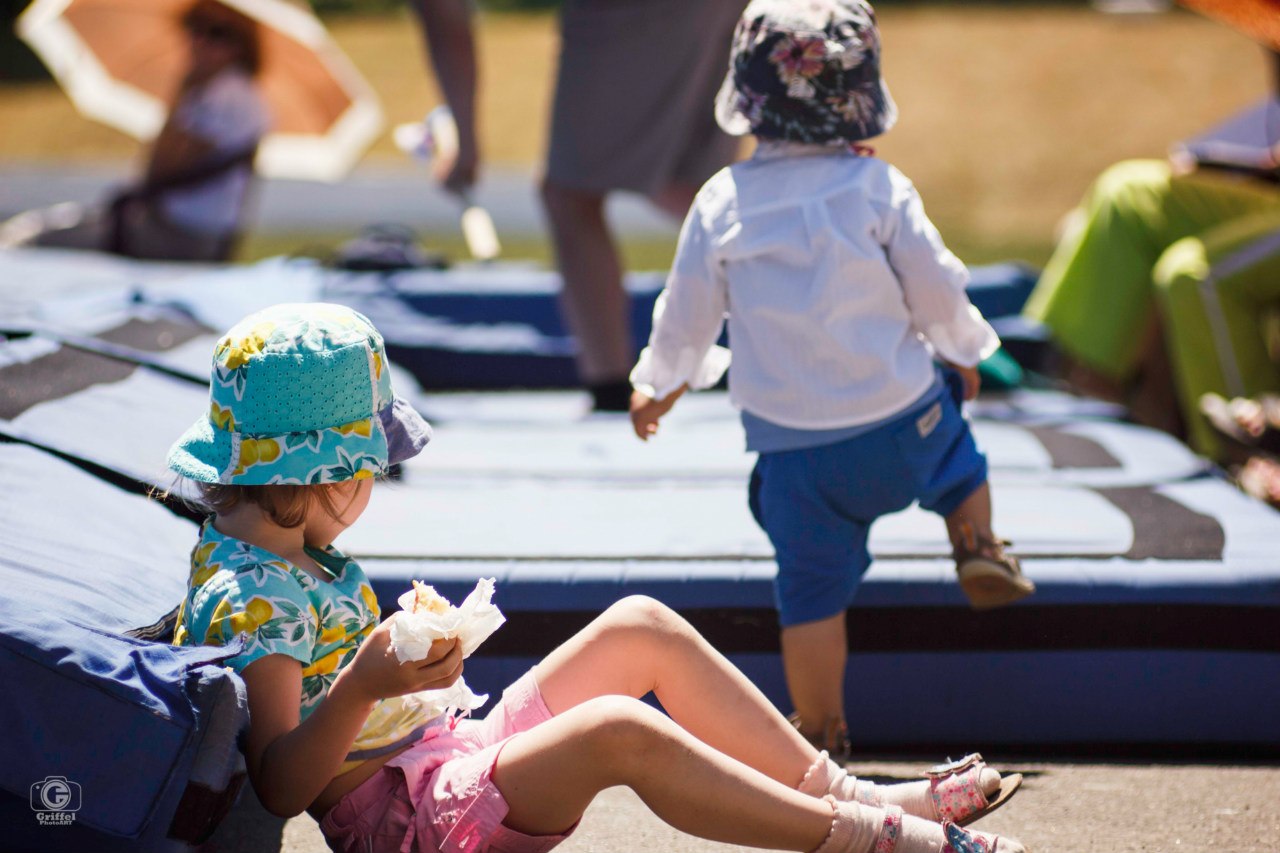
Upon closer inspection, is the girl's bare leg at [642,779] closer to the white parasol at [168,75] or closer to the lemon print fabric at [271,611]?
the lemon print fabric at [271,611]

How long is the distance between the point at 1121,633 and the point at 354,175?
32.4 feet

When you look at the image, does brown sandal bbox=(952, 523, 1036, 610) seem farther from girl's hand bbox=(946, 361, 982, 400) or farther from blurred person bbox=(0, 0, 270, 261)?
blurred person bbox=(0, 0, 270, 261)

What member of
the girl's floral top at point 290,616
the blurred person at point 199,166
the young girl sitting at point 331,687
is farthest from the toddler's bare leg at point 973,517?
the blurred person at point 199,166

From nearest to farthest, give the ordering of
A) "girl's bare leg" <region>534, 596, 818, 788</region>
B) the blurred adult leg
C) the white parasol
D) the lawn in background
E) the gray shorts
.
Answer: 1. "girl's bare leg" <region>534, 596, 818, 788</region>
2. the gray shorts
3. the blurred adult leg
4. the white parasol
5. the lawn in background

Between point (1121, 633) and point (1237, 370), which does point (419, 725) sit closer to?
point (1121, 633)

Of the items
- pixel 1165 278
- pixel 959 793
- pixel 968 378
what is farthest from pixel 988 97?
pixel 959 793

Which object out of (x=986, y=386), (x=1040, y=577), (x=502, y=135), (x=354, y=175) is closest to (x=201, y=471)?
(x=1040, y=577)

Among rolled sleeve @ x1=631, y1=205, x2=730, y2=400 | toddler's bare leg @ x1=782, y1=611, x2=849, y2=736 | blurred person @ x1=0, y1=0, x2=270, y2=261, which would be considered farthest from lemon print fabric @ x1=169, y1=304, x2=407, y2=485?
blurred person @ x1=0, y1=0, x2=270, y2=261

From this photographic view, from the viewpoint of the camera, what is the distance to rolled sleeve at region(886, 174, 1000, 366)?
226cm

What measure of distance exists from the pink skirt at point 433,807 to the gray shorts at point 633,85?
2095 mm

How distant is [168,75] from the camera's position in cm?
579

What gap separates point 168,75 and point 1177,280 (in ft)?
13.2

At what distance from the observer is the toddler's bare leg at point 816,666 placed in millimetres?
2248

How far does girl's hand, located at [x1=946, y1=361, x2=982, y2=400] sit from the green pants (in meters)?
1.44
